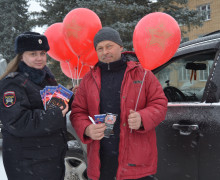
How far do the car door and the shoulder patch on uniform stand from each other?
1.36m

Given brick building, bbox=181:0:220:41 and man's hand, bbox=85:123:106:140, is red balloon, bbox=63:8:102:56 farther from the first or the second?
brick building, bbox=181:0:220:41

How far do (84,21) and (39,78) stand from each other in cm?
76

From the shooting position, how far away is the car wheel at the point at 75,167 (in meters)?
2.82

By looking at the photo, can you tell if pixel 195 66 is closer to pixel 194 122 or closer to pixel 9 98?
pixel 194 122

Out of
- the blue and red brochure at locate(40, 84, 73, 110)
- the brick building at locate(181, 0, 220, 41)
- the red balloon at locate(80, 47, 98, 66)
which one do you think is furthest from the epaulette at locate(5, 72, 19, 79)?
the brick building at locate(181, 0, 220, 41)

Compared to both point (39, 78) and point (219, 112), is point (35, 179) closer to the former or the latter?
point (39, 78)

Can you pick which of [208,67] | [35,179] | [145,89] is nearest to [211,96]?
[208,67]

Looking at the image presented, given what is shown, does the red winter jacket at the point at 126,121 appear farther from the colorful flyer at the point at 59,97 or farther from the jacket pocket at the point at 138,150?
the colorful flyer at the point at 59,97

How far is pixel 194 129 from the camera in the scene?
2.11 metres

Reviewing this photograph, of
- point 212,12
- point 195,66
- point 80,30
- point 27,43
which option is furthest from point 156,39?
point 212,12

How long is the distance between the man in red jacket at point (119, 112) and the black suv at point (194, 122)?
418 mm

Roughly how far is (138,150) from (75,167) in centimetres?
137

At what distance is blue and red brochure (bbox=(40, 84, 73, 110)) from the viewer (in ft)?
5.75

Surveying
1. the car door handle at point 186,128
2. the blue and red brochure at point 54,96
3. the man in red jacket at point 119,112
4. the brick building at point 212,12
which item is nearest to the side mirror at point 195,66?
the car door handle at point 186,128
